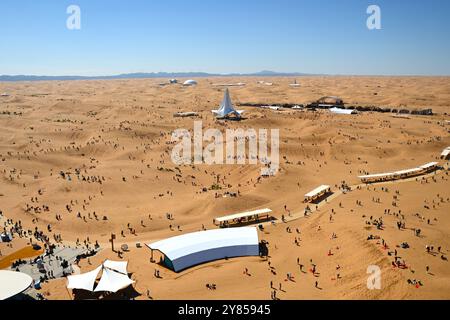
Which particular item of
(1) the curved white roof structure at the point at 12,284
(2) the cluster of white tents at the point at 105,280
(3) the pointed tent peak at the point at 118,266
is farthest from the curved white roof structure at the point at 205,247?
(1) the curved white roof structure at the point at 12,284

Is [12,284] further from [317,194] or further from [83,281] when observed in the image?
[317,194]

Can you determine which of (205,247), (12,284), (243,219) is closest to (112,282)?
(12,284)

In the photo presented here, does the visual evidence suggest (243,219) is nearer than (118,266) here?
No

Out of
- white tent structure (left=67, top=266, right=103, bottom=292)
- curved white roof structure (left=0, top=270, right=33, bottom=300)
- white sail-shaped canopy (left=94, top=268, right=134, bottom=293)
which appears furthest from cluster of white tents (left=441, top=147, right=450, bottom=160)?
curved white roof structure (left=0, top=270, right=33, bottom=300)

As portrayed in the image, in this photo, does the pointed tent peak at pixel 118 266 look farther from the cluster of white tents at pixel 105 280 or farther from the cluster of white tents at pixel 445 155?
the cluster of white tents at pixel 445 155

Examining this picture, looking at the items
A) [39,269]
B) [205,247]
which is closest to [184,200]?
[205,247]

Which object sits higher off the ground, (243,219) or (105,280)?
(243,219)
